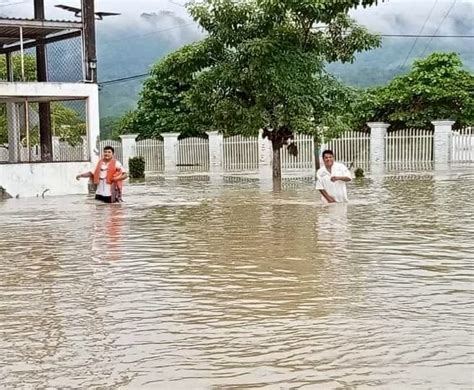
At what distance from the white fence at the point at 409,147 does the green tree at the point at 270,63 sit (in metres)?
14.8

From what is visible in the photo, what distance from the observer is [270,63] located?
21172 mm

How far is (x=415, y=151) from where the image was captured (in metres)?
37.7

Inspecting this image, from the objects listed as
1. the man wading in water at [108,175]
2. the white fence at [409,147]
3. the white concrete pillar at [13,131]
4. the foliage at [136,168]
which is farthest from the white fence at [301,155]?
the man wading in water at [108,175]

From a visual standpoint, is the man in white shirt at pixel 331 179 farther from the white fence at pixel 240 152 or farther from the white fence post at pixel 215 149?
the white fence post at pixel 215 149

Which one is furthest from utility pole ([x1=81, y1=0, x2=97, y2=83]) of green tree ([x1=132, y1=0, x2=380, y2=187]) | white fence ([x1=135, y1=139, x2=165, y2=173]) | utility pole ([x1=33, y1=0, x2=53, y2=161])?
white fence ([x1=135, y1=139, x2=165, y2=173])

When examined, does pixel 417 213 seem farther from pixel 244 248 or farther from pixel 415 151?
pixel 415 151

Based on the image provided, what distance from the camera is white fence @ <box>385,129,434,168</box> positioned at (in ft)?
123

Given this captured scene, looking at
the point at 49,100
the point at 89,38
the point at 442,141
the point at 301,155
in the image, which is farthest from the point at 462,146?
the point at 49,100

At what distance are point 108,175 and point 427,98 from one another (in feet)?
93.9

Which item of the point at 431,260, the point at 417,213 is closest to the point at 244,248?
the point at 431,260

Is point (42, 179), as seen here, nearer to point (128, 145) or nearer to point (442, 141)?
point (442, 141)

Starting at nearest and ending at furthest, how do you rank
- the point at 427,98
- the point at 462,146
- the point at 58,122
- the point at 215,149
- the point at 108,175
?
the point at 108,175 < the point at 58,122 < the point at 462,146 < the point at 427,98 < the point at 215,149

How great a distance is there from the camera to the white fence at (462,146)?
1451 inches

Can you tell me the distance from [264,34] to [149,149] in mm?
22726
